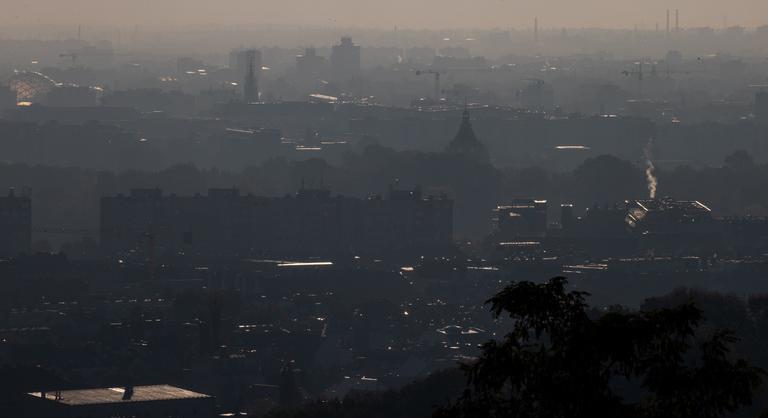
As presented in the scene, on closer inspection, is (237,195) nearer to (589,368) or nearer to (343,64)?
(589,368)

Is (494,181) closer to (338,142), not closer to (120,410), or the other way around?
(338,142)

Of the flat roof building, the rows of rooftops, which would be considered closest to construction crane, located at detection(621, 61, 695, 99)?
the rows of rooftops

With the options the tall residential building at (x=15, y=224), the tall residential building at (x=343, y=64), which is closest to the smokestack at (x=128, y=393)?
the tall residential building at (x=15, y=224)

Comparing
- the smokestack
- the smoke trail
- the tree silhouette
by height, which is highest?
the tree silhouette

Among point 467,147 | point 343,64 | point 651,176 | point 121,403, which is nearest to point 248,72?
point 343,64

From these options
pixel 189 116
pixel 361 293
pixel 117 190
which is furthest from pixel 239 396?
pixel 189 116

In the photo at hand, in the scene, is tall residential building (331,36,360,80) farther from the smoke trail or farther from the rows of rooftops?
the rows of rooftops
